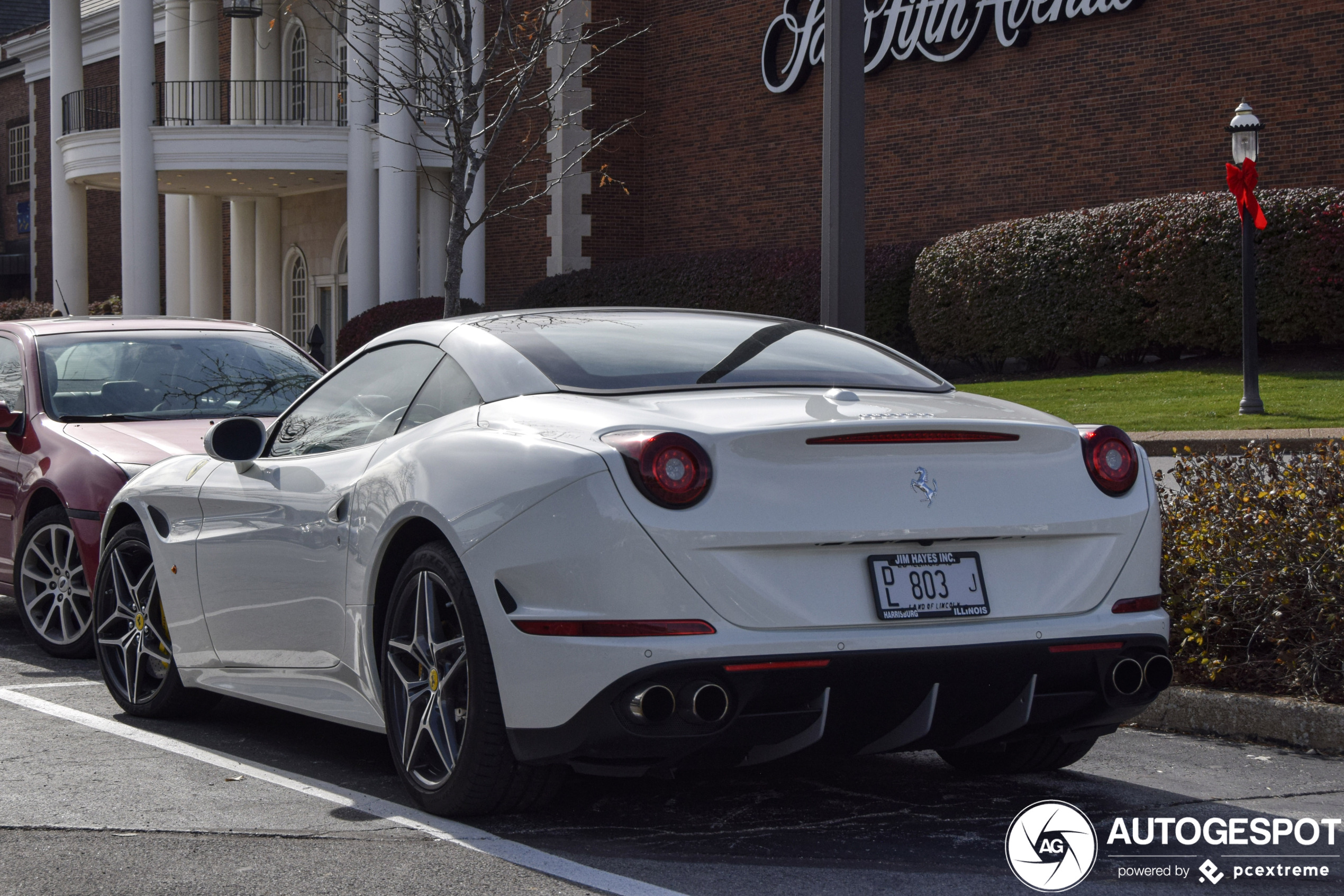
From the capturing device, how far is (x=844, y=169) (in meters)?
8.95

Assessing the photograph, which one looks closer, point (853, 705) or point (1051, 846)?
point (853, 705)

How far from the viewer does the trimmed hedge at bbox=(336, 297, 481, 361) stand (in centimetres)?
2914

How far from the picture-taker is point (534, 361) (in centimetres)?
500

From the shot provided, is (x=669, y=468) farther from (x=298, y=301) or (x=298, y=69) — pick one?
(x=298, y=301)

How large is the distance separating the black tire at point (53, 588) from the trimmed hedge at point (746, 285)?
1476 centimetres

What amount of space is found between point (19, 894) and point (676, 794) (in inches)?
73.8

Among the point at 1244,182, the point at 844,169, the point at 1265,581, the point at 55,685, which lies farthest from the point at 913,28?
the point at 55,685

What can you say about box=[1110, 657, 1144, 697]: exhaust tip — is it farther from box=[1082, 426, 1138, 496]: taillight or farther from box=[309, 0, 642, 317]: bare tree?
box=[309, 0, 642, 317]: bare tree

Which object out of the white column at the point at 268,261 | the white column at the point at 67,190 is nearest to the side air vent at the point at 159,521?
the white column at the point at 67,190

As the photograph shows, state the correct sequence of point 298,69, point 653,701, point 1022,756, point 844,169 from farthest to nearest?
point 298,69 < point 844,169 < point 1022,756 < point 653,701

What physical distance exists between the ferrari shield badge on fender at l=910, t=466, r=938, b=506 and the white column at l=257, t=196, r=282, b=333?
119ft

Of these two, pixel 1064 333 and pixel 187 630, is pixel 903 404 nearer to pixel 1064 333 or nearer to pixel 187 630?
pixel 187 630

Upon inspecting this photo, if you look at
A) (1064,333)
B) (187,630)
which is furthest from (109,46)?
(187,630)

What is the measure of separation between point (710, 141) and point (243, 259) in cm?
1551
